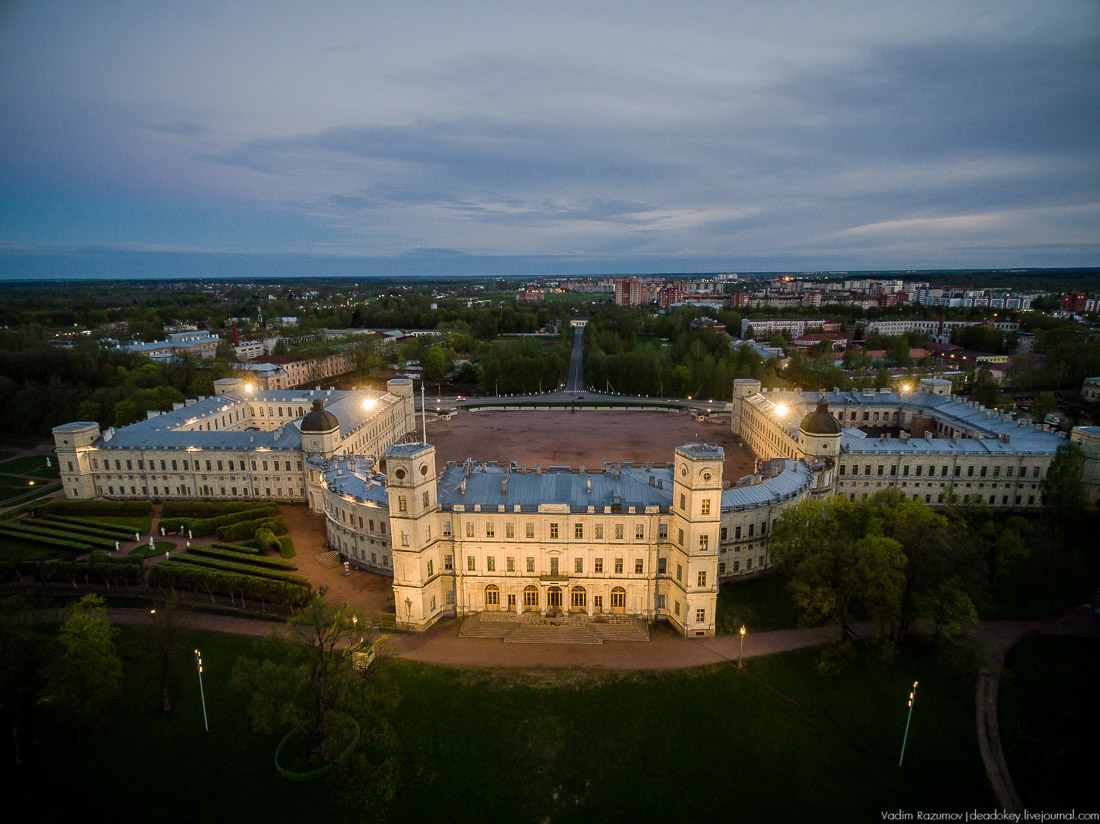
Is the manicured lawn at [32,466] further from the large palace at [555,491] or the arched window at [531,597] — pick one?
the arched window at [531,597]

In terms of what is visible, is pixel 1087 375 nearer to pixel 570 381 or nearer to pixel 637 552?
pixel 570 381

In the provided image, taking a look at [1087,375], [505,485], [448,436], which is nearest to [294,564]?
[505,485]

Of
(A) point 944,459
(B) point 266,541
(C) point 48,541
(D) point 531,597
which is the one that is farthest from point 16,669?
(A) point 944,459

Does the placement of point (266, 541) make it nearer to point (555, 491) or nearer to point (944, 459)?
point (555, 491)

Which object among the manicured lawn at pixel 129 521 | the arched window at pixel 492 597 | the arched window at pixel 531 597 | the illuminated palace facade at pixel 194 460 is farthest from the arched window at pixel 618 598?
the manicured lawn at pixel 129 521

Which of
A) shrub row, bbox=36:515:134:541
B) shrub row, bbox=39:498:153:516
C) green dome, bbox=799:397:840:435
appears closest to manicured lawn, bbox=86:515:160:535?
shrub row, bbox=39:498:153:516

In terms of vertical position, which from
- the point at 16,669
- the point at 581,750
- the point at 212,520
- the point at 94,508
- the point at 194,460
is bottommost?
the point at 581,750
